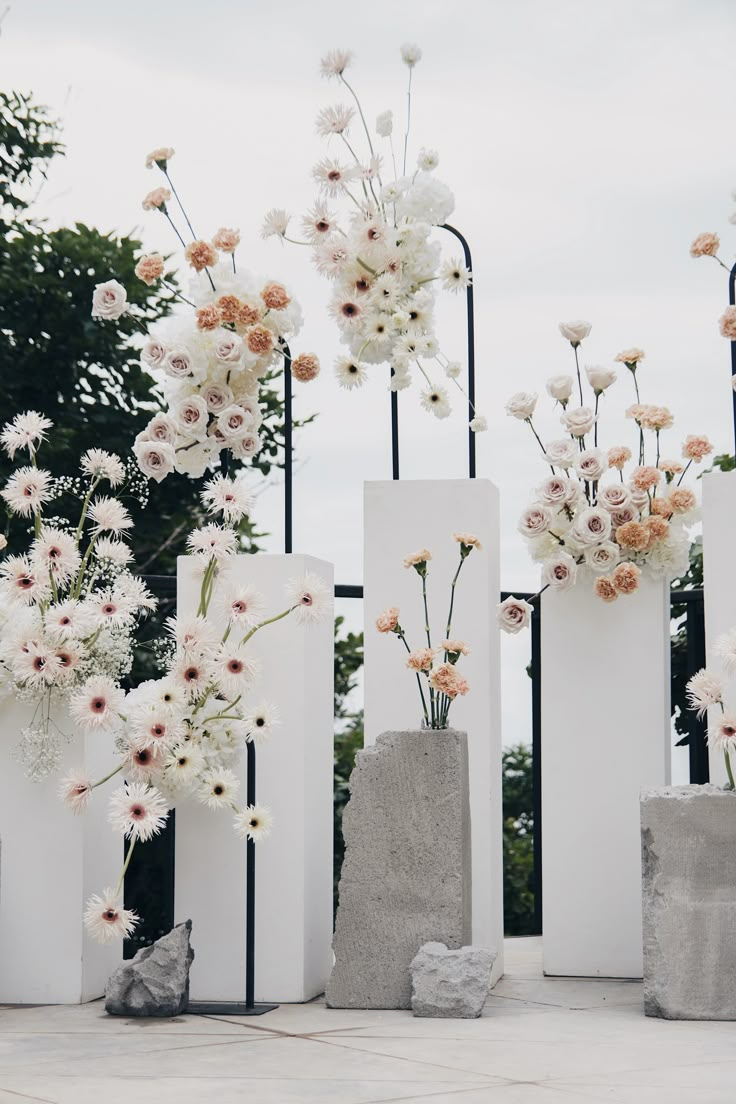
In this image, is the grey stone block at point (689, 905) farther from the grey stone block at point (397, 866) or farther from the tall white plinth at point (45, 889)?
the tall white plinth at point (45, 889)

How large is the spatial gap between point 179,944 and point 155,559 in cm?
477

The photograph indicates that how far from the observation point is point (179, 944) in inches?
161

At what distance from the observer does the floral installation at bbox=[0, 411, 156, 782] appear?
4168 mm

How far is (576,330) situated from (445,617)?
98 cm

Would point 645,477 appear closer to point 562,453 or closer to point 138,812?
point 562,453

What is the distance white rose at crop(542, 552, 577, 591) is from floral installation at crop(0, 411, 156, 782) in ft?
4.01

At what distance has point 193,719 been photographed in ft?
13.9

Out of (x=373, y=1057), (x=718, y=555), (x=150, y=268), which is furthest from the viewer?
(x=718, y=555)

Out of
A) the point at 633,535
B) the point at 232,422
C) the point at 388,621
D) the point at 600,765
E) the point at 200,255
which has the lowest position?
the point at 600,765

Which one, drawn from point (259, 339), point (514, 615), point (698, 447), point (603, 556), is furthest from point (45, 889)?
point (698, 447)

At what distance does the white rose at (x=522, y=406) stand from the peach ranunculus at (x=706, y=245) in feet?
2.26

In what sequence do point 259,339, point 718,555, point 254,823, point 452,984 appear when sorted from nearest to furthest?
point 452,984 → point 254,823 → point 259,339 → point 718,555

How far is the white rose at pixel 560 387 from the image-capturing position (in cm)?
474

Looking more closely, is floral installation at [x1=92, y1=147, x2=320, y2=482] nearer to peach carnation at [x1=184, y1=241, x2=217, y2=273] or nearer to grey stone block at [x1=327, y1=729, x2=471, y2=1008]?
peach carnation at [x1=184, y1=241, x2=217, y2=273]
